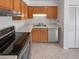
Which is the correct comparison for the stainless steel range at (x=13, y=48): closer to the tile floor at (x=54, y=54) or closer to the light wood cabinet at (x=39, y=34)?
the tile floor at (x=54, y=54)

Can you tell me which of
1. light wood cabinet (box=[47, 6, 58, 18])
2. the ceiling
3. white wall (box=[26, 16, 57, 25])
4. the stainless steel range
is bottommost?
the stainless steel range

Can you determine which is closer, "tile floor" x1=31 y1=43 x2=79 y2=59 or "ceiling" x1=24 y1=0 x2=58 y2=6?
"tile floor" x1=31 y1=43 x2=79 y2=59

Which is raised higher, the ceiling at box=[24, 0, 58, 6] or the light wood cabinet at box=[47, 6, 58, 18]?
the ceiling at box=[24, 0, 58, 6]

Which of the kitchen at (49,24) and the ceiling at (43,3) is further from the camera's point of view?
the ceiling at (43,3)

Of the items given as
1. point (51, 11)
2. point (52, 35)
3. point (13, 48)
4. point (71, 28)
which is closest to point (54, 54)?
point (71, 28)

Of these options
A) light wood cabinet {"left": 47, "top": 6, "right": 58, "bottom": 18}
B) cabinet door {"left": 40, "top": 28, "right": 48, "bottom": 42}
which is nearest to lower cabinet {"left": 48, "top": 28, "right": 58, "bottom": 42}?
cabinet door {"left": 40, "top": 28, "right": 48, "bottom": 42}

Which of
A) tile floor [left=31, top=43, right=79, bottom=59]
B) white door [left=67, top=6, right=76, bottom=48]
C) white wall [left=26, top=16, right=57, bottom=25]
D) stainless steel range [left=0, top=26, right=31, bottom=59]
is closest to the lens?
stainless steel range [left=0, top=26, right=31, bottom=59]

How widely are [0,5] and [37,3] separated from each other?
24.4 feet

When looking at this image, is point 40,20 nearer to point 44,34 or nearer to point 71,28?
point 44,34

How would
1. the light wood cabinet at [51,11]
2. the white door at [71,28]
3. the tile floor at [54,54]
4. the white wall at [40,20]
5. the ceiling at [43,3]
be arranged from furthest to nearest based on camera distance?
the white wall at [40,20] < the light wood cabinet at [51,11] < the ceiling at [43,3] < the white door at [71,28] < the tile floor at [54,54]

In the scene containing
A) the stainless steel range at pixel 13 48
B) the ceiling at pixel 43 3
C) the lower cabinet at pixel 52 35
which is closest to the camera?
the stainless steel range at pixel 13 48

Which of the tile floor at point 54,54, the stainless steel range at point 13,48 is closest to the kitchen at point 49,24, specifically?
the tile floor at point 54,54

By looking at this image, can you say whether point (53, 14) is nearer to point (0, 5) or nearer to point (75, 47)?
point (75, 47)

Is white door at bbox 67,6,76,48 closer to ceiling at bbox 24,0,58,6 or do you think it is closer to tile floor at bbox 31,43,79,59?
tile floor at bbox 31,43,79,59
